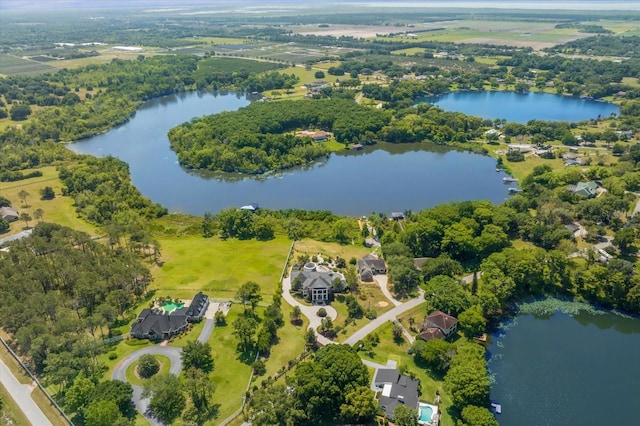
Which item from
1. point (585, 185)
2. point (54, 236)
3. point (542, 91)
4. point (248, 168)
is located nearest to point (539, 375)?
point (585, 185)

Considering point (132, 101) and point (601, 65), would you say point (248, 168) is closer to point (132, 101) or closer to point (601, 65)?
point (132, 101)

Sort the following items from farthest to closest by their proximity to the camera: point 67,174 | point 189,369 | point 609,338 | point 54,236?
1. point 67,174
2. point 54,236
3. point 609,338
4. point 189,369

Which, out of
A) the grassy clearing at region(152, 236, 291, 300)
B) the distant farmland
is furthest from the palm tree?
the distant farmland

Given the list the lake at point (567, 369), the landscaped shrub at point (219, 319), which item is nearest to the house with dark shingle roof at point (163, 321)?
the landscaped shrub at point (219, 319)

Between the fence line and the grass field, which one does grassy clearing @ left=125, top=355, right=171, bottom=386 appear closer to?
the fence line

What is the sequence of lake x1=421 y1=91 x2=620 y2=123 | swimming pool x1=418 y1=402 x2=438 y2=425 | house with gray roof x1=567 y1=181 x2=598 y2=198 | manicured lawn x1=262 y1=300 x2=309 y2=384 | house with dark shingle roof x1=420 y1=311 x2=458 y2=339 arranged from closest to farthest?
swimming pool x1=418 y1=402 x2=438 y2=425
manicured lawn x1=262 y1=300 x2=309 y2=384
house with dark shingle roof x1=420 y1=311 x2=458 y2=339
house with gray roof x1=567 y1=181 x2=598 y2=198
lake x1=421 y1=91 x2=620 y2=123

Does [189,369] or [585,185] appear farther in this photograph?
[585,185]

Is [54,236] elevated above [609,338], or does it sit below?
above
